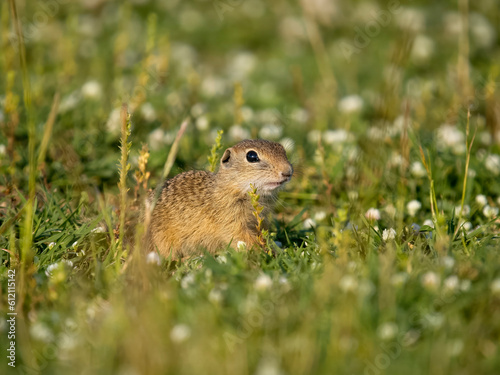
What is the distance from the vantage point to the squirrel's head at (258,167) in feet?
14.9

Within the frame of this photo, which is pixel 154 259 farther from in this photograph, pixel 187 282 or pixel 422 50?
pixel 422 50

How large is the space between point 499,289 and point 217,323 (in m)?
1.42

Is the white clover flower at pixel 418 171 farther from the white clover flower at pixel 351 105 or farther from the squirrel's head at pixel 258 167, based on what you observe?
the white clover flower at pixel 351 105

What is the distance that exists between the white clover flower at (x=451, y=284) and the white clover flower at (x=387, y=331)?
0.42 metres

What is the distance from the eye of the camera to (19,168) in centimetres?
545

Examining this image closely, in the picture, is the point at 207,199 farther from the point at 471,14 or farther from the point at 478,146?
the point at 471,14

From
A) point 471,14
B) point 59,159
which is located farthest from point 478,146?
point 471,14

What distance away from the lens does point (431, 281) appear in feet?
10.6

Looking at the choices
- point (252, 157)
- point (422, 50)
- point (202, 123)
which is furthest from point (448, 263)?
point (422, 50)

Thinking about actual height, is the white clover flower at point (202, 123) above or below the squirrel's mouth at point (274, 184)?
below

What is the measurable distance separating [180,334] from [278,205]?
2.64m

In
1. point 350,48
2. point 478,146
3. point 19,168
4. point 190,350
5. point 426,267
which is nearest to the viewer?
point 190,350

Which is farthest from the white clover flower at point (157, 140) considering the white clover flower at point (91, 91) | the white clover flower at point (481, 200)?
the white clover flower at point (481, 200)

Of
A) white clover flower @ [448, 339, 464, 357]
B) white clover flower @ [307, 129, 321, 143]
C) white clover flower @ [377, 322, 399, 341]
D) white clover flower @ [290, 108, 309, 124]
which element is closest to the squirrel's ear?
white clover flower @ [307, 129, 321, 143]
